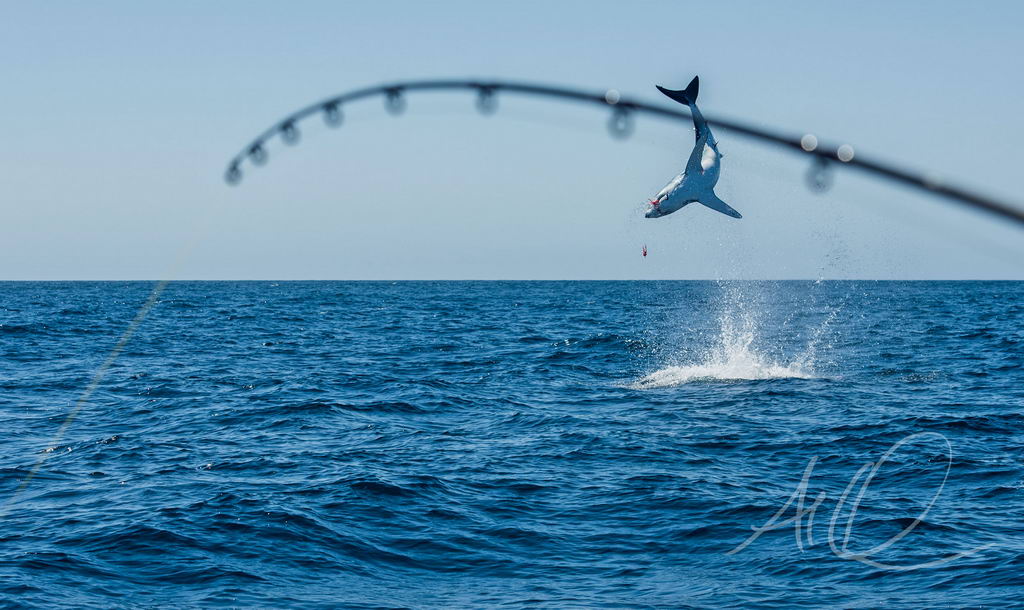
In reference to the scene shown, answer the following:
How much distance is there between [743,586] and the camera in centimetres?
1247

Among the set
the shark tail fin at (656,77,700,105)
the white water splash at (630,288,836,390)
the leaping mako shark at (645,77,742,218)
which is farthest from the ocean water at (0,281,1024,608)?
the shark tail fin at (656,77,700,105)

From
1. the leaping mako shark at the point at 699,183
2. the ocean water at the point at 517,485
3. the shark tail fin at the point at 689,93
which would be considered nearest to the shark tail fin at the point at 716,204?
the leaping mako shark at the point at 699,183

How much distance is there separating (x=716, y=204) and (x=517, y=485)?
12291mm

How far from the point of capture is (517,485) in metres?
17.2

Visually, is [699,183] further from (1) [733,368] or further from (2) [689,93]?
(1) [733,368]

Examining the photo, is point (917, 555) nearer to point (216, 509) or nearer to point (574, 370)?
point (216, 509)

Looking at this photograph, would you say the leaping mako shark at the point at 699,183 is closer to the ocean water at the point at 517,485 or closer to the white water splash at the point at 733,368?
the ocean water at the point at 517,485

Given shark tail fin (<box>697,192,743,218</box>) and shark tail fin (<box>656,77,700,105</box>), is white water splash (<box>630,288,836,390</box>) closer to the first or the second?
Answer: shark tail fin (<box>697,192,743,218</box>)

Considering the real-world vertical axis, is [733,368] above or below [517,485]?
above

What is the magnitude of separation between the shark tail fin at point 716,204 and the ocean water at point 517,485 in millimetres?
7481

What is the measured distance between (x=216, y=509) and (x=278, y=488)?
149cm

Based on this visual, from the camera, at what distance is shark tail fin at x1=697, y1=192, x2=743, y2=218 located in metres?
5.46

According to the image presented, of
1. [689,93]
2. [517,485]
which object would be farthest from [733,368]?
[689,93]

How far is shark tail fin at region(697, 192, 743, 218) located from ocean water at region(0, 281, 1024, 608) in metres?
7.48
